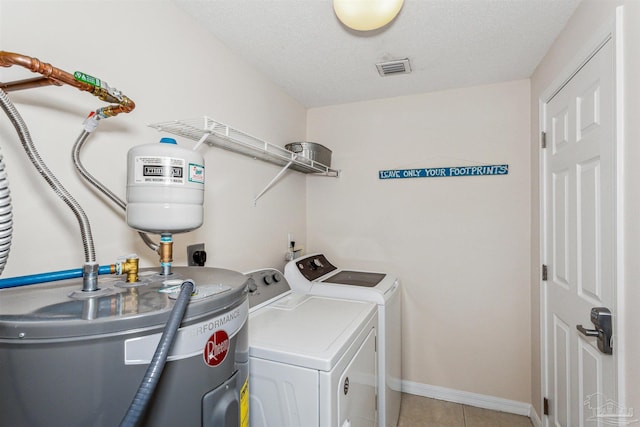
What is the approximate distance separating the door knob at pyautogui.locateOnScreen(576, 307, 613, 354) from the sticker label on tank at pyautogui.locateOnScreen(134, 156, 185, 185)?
1714 mm

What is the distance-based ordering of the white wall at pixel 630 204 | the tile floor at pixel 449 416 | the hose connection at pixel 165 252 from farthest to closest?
1. the tile floor at pixel 449 416
2. the white wall at pixel 630 204
3. the hose connection at pixel 165 252

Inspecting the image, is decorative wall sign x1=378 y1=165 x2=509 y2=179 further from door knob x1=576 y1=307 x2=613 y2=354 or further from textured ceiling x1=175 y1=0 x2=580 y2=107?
door knob x1=576 y1=307 x2=613 y2=354

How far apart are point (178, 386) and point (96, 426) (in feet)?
0.49

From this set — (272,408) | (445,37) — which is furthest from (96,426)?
(445,37)

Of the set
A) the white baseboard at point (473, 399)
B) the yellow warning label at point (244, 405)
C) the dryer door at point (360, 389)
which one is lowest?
the white baseboard at point (473, 399)

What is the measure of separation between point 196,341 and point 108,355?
0.16 meters

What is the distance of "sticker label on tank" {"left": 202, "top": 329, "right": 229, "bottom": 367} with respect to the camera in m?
0.70

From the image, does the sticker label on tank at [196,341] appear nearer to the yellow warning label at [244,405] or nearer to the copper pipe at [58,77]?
the yellow warning label at [244,405]

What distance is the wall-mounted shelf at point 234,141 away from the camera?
1335 mm

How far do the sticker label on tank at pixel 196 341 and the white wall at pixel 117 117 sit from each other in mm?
680

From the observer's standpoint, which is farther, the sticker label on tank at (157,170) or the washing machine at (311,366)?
the washing machine at (311,366)

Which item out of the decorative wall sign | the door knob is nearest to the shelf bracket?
the decorative wall sign

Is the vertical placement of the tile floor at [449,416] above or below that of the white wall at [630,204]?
below

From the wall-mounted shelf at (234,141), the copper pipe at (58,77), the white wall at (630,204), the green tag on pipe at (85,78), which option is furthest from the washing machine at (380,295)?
the green tag on pipe at (85,78)
